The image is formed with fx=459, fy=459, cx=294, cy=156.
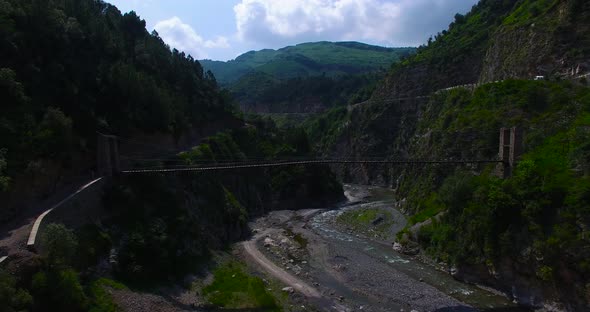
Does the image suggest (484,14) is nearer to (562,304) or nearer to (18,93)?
(562,304)

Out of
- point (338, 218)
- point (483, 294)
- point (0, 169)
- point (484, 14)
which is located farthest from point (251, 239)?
point (484, 14)

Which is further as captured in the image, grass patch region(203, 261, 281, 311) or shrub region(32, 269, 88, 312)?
grass patch region(203, 261, 281, 311)

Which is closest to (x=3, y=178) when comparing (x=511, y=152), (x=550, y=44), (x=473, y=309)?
(x=473, y=309)

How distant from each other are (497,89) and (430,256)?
17.5 m

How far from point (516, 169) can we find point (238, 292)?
16.8m

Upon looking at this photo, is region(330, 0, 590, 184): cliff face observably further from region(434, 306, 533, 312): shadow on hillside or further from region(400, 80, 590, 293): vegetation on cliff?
region(434, 306, 533, 312): shadow on hillside

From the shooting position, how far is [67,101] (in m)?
25.8

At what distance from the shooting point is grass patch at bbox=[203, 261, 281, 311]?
21625 millimetres

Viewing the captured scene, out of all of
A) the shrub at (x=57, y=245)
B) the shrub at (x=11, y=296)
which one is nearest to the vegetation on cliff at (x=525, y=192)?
the shrub at (x=57, y=245)

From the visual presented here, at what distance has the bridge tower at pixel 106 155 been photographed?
24078 mm

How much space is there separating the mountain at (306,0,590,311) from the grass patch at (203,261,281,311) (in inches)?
431

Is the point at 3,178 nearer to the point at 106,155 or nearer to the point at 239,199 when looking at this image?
the point at 106,155

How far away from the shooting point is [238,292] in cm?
2303

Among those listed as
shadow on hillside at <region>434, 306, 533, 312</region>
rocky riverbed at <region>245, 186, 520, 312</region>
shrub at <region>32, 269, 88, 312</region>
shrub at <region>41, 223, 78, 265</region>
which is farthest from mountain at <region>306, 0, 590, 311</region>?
shrub at <region>41, 223, 78, 265</region>
